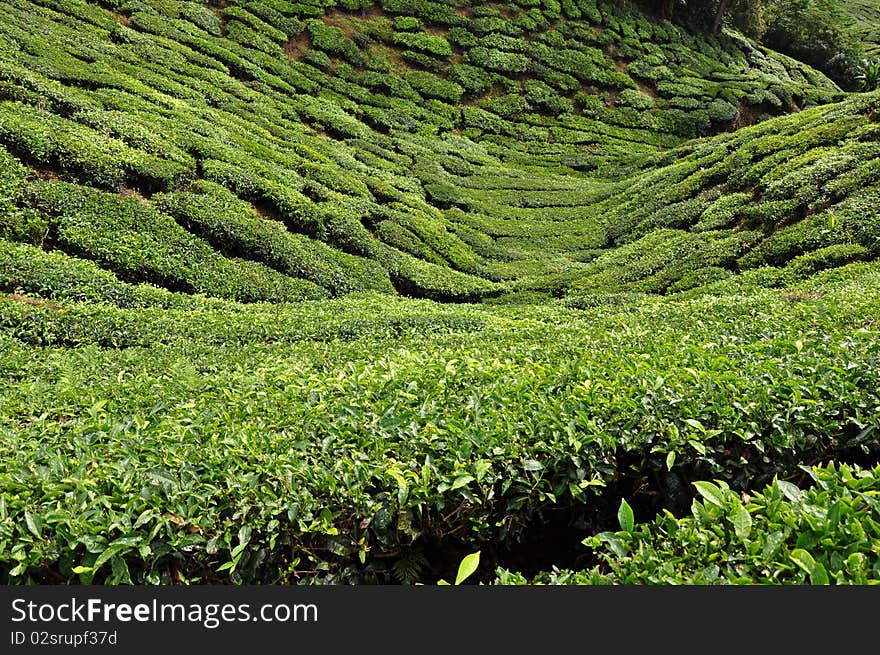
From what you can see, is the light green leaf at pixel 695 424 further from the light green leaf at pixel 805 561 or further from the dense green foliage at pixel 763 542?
A: the light green leaf at pixel 805 561

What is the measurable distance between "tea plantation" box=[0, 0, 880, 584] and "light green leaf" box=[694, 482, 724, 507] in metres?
0.02

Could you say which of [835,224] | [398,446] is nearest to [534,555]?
[398,446]

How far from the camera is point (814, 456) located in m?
4.24

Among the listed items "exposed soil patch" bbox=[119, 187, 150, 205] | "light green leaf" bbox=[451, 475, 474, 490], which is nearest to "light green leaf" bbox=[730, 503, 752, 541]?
"light green leaf" bbox=[451, 475, 474, 490]

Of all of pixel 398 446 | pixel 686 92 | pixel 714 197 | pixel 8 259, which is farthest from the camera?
pixel 686 92

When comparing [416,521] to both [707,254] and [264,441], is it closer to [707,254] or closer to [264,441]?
[264,441]

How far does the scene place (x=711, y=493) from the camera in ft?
10.2

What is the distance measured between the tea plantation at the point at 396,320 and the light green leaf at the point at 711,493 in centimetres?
2

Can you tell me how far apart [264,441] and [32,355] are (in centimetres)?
616

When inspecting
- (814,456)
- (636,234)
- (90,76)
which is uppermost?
(814,456)

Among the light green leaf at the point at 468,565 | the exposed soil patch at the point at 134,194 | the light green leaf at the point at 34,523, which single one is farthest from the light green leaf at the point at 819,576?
the exposed soil patch at the point at 134,194

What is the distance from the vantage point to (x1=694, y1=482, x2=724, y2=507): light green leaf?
Result: 3.06m

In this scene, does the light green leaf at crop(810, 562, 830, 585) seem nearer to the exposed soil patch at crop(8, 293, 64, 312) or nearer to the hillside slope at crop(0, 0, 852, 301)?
the exposed soil patch at crop(8, 293, 64, 312)

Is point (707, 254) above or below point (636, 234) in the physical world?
above
